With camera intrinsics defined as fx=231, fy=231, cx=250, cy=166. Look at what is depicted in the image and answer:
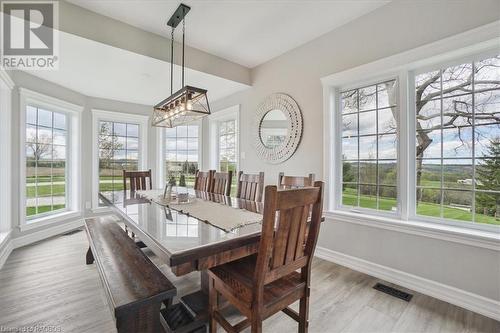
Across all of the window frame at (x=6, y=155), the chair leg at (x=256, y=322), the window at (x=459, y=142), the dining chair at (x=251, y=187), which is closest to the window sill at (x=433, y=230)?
the window at (x=459, y=142)

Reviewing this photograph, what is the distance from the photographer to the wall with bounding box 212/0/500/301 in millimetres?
1871

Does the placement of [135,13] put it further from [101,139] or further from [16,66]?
[101,139]

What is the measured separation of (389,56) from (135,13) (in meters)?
2.69

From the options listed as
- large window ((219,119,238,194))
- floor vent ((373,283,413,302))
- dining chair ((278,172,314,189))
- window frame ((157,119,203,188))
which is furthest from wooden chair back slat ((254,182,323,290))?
window frame ((157,119,203,188))

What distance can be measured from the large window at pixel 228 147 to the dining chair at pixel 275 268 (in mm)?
2998

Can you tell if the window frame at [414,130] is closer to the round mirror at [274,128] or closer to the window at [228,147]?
the round mirror at [274,128]

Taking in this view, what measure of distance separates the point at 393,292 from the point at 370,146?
4.81 ft

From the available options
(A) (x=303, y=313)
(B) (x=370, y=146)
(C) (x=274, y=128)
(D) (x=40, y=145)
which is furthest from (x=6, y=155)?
(B) (x=370, y=146)

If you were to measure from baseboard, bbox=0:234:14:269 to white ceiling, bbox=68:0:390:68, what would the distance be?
9.19 ft

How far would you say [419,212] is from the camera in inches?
89.0

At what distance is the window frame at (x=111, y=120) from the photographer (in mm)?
4410

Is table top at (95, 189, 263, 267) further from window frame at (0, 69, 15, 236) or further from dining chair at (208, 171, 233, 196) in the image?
window frame at (0, 69, 15, 236)

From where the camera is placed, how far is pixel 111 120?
4676 millimetres

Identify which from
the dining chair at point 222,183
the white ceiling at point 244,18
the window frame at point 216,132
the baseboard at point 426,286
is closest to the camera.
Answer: the baseboard at point 426,286
